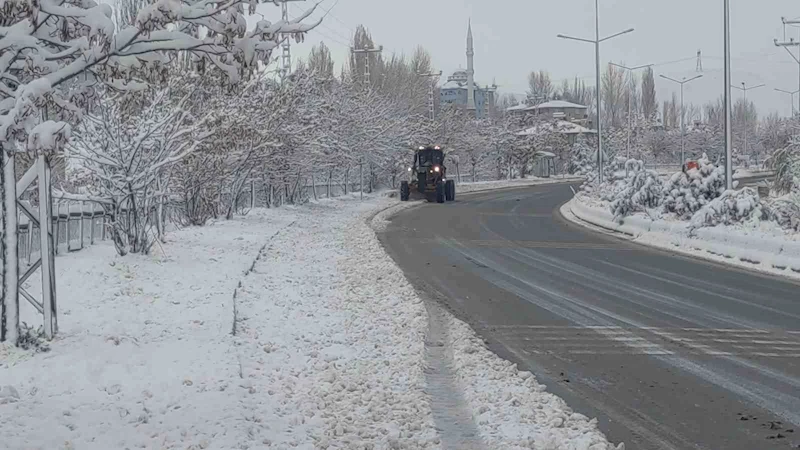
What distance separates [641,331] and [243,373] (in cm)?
526

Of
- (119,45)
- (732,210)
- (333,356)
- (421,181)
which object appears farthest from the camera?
(421,181)

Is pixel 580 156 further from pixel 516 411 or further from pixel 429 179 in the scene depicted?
pixel 516 411

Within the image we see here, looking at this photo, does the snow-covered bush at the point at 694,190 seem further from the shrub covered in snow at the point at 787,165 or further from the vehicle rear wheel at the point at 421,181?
the vehicle rear wheel at the point at 421,181

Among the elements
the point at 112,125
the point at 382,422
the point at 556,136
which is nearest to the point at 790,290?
the point at 382,422

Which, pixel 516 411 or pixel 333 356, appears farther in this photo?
pixel 333 356

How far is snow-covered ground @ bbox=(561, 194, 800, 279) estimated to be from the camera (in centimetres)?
1803

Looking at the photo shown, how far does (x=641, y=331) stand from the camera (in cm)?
1117

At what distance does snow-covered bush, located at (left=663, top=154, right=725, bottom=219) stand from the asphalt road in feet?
11.1

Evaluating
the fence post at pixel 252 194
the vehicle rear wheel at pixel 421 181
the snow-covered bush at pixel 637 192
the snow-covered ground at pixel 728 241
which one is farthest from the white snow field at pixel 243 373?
the vehicle rear wheel at pixel 421 181

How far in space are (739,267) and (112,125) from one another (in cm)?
1254

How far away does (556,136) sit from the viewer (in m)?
97.1

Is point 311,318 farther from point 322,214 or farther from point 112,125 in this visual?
point 322,214

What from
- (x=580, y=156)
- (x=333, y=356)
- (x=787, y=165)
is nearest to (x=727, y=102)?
(x=787, y=165)

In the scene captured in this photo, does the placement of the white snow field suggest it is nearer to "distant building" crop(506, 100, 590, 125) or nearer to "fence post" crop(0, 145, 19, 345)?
"fence post" crop(0, 145, 19, 345)
